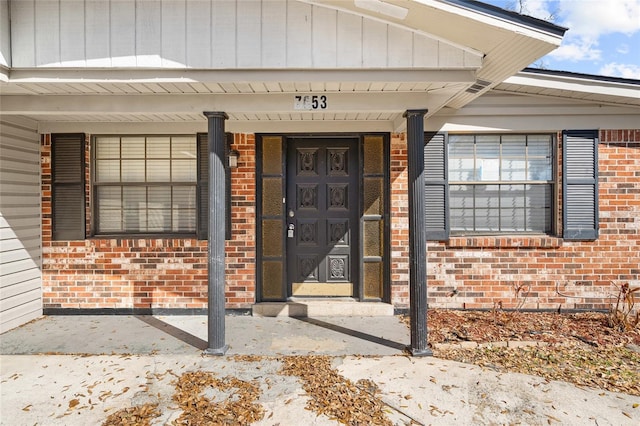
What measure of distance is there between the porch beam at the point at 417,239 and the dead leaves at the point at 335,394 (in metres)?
0.83

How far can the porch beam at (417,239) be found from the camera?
3.55m

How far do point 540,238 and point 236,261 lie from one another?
13.0 ft

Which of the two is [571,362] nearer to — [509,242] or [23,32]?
[509,242]

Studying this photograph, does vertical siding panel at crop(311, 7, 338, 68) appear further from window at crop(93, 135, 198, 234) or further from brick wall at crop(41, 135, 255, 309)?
window at crop(93, 135, 198, 234)

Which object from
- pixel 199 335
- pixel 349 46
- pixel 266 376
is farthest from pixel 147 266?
pixel 349 46

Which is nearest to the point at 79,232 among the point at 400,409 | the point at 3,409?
the point at 3,409

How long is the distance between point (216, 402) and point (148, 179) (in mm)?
3195

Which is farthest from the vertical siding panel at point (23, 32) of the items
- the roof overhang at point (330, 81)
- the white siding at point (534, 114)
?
the white siding at point (534, 114)

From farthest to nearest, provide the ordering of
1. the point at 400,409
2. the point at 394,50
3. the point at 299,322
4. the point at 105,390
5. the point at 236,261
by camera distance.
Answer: the point at 236,261
the point at 299,322
the point at 394,50
the point at 105,390
the point at 400,409

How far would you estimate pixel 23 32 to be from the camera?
3234 millimetres

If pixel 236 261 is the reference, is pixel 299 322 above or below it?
below

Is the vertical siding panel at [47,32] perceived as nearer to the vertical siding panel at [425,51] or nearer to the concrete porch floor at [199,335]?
the concrete porch floor at [199,335]

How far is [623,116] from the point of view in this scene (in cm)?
454

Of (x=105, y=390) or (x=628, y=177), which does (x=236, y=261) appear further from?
(x=628, y=177)
